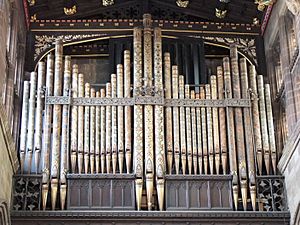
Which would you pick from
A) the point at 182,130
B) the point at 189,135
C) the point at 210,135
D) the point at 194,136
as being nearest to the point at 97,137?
the point at 182,130

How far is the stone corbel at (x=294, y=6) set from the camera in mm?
21609

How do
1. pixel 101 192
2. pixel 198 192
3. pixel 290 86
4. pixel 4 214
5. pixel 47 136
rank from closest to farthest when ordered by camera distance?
1. pixel 4 214
2. pixel 101 192
3. pixel 198 192
4. pixel 290 86
5. pixel 47 136

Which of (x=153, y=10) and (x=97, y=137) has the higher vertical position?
(x=153, y=10)

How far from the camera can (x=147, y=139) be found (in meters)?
22.5

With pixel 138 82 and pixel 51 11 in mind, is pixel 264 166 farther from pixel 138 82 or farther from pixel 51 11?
pixel 51 11

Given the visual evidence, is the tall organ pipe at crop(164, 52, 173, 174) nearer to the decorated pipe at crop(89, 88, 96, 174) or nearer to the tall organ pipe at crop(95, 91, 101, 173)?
the tall organ pipe at crop(95, 91, 101, 173)

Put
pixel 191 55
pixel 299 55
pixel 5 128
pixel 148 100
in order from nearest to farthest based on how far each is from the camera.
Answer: pixel 5 128, pixel 299 55, pixel 148 100, pixel 191 55

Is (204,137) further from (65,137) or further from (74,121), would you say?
(65,137)

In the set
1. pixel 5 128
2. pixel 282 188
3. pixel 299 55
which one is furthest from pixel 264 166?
pixel 5 128

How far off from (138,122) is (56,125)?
220 cm

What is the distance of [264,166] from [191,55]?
412cm

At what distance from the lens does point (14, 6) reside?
22.8 meters

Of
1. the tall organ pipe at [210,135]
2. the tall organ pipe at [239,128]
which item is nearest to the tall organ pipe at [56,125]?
the tall organ pipe at [210,135]

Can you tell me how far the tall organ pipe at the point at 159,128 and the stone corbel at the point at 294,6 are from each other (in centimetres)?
397
